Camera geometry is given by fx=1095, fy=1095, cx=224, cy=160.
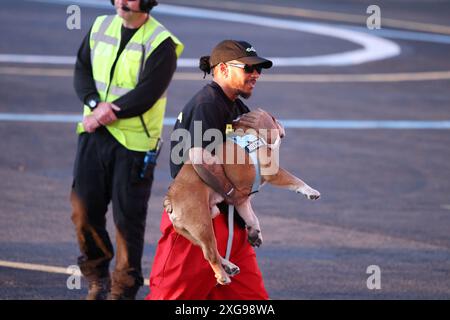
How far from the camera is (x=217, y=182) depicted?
6578mm

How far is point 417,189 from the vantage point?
1337cm

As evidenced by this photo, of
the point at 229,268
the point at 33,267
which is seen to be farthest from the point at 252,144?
the point at 33,267

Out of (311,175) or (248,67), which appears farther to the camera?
(311,175)

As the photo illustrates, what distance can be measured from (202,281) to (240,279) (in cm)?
25

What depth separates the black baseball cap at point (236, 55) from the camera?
6.70 metres

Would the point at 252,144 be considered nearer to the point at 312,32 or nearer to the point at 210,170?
the point at 210,170

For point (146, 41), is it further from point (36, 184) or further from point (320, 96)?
point (320, 96)

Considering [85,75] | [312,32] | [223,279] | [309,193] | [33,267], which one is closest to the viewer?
[223,279]

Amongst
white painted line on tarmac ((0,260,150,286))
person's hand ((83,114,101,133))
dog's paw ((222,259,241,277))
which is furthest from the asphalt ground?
dog's paw ((222,259,241,277))

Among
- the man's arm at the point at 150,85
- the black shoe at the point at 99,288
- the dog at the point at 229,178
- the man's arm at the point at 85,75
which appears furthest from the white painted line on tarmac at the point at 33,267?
the dog at the point at 229,178

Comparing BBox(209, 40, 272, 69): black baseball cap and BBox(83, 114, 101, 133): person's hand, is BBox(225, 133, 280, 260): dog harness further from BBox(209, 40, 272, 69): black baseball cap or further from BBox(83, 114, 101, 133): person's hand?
BBox(83, 114, 101, 133): person's hand

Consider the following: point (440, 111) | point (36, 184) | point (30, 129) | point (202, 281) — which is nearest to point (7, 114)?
point (30, 129)

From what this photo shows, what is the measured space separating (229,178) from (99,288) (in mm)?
2721

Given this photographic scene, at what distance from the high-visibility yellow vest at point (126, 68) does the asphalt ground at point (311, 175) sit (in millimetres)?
1550
